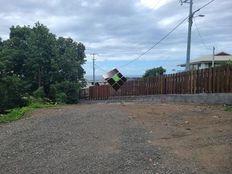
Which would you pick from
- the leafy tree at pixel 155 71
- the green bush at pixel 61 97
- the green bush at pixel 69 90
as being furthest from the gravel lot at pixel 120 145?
the leafy tree at pixel 155 71

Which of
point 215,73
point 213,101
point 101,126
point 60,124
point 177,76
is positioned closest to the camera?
point 101,126

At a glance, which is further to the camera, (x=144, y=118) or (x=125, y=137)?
(x=144, y=118)

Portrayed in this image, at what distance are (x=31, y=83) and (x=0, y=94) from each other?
53.6ft

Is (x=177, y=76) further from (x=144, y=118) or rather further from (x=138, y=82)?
(x=144, y=118)

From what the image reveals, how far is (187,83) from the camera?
85.4 feet

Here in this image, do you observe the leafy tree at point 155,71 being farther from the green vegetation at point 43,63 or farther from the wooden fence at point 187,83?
the wooden fence at point 187,83

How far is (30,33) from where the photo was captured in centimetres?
4497

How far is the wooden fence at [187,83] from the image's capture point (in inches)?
814

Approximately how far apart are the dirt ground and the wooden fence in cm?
585

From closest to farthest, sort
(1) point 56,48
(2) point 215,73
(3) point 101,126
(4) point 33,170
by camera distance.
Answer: (4) point 33,170 → (3) point 101,126 → (2) point 215,73 → (1) point 56,48

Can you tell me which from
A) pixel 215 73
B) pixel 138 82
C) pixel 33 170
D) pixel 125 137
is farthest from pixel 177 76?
pixel 33 170

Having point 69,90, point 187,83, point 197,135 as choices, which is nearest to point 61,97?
point 69,90

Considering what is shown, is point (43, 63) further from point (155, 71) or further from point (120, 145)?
point (120, 145)

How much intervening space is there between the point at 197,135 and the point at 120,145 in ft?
6.56
